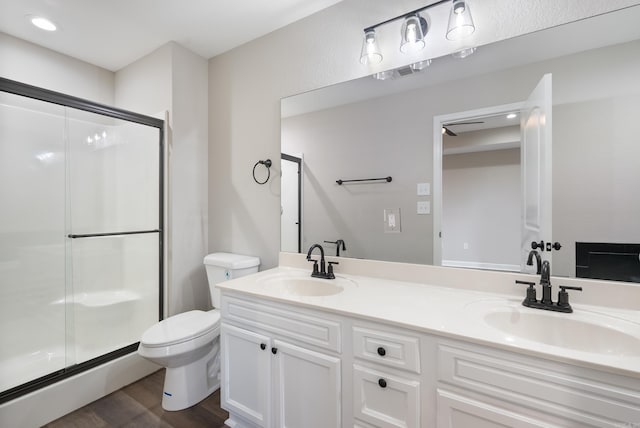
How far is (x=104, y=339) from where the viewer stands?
216cm

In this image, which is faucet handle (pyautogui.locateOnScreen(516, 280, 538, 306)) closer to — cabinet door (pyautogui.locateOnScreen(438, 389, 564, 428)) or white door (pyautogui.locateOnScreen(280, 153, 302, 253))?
cabinet door (pyautogui.locateOnScreen(438, 389, 564, 428))

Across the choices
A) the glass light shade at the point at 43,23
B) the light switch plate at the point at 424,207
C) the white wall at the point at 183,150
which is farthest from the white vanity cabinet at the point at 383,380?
the glass light shade at the point at 43,23

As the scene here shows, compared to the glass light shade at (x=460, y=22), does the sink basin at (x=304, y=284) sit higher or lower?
lower

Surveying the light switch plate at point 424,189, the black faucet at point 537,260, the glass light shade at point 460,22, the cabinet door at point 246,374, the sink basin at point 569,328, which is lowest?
the cabinet door at point 246,374

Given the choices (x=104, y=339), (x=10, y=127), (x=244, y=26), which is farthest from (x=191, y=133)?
(x=104, y=339)

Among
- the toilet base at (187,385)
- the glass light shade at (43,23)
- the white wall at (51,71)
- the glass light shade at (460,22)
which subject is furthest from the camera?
the white wall at (51,71)

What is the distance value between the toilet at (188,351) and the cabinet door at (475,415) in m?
1.41

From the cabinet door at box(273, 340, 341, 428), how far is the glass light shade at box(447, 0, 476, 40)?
1.65m

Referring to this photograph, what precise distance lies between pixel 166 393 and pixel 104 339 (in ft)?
2.63

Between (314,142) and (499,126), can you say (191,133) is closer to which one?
(314,142)

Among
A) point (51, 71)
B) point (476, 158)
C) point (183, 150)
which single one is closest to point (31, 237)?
point (183, 150)

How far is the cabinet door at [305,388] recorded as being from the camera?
1183 millimetres

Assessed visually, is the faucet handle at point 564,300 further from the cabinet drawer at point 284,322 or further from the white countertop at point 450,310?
the cabinet drawer at point 284,322

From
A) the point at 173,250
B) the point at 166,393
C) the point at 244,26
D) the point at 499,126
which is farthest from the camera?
the point at 173,250
